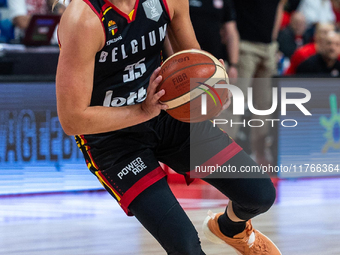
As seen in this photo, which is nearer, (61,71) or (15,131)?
(61,71)

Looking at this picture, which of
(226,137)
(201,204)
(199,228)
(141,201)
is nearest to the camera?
(141,201)

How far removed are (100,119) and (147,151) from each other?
0.31 metres

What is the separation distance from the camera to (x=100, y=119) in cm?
195

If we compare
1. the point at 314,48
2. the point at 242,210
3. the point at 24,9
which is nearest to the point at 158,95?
the point at 242,210

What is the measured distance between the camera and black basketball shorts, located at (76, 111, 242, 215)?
2068mm

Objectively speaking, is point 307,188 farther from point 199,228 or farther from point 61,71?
point 61,71

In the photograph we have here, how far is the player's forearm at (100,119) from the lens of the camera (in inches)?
75.4

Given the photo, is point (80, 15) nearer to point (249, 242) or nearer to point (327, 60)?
point (249, 242)

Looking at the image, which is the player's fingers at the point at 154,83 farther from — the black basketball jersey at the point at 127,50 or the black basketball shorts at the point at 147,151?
the black basketball shorts at the point at 147,151

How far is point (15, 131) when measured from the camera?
160 inches

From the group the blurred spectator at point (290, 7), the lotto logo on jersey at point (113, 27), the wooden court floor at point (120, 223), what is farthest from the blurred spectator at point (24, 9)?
the blurred spectator at point (290, 7)

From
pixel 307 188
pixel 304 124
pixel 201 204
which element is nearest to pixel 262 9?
pixel 304 124

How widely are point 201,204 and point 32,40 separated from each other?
2219 millimetres

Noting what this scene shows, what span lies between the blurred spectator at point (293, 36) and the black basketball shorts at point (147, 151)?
17.4 ft
